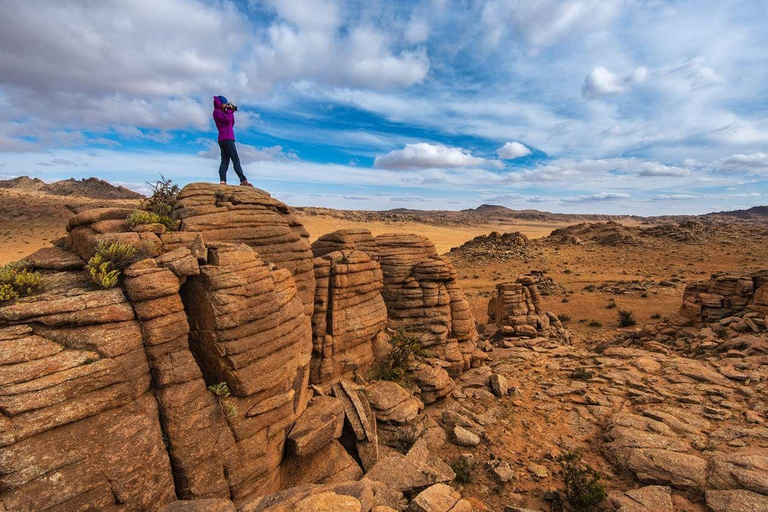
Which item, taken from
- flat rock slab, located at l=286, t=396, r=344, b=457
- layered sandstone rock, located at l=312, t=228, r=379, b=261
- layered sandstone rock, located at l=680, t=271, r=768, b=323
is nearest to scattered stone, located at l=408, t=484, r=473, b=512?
flat rock slab, located at l=286, t=396, r=344, b=457

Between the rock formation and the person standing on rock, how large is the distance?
1820 millimetres

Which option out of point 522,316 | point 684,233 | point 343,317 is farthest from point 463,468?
point 684,233

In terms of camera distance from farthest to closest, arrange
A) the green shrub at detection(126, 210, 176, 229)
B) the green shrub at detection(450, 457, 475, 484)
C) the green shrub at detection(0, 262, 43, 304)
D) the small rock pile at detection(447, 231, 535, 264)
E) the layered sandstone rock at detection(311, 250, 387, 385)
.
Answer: the small rock pile at detection(447, 231, 535, 264)
the layered sandstone rock at detection(311, 250, 387, 385)
the green shrub at detection(450, 457, 475, 484)
the green shrub at detection(126, 210, 176, 229)
the green shrub at detection(0, 262, 43, 304)

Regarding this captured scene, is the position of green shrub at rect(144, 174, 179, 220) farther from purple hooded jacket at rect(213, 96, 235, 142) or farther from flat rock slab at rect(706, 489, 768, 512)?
flat rock slab at rect(706, 489, 768, 512)

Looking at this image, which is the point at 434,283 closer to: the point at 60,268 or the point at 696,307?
the point at 60,268

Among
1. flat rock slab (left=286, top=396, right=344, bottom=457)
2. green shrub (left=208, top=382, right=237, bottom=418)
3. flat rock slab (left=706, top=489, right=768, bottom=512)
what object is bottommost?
flat rock slab (left=706, top=489, right=768, bottom=512)

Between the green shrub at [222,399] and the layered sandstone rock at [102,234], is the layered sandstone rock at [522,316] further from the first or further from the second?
the layered sandstone rock at [102,234]

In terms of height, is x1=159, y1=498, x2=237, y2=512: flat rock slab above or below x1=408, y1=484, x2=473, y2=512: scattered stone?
above

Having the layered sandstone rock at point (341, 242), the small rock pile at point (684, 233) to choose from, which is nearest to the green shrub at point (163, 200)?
the layered sandstone rock at point (341, 242)

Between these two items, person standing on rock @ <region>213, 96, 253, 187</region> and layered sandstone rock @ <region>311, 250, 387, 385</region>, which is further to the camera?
layered sandstone rock @ <region>311, 250, 387, 385</region>

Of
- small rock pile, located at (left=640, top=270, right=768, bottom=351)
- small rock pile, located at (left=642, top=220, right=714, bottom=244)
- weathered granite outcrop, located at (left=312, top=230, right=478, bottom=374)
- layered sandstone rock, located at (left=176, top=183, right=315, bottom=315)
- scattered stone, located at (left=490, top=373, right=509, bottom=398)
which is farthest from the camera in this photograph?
small rock pile, located at (left=642, top=220, right=714, bottom=244)

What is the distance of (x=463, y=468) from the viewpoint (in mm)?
12359

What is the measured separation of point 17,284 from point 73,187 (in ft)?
478

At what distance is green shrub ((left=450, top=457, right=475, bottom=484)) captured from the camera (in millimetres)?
11984
